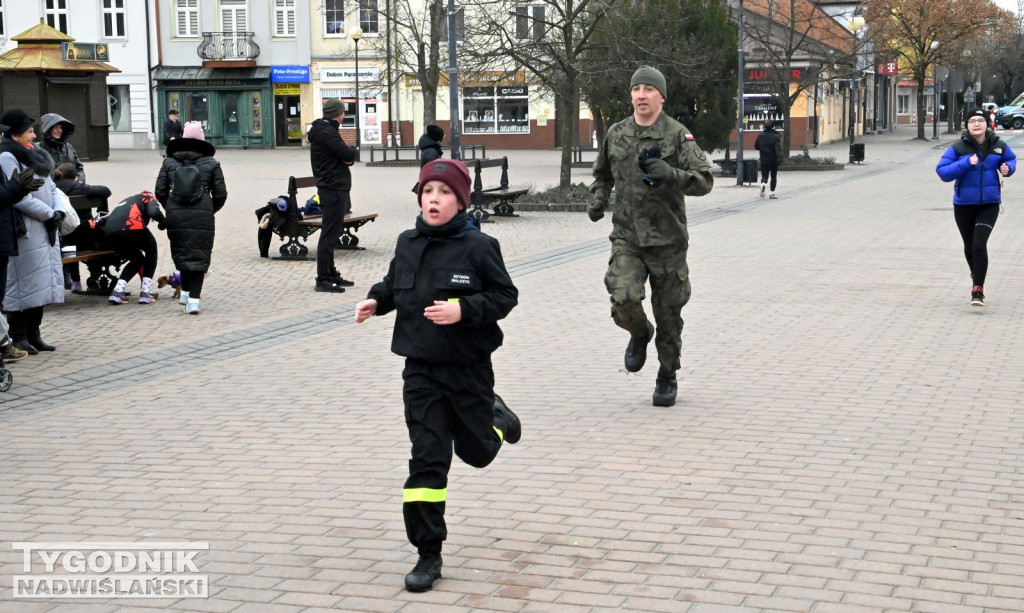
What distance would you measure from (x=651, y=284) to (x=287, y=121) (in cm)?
5231

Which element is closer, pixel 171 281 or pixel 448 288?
pixel 448 288

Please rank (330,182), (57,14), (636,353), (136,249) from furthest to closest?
1. (57,14)
2. (330,182)
3. (136,249)
4. (636,353)

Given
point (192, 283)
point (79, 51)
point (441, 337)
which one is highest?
point (79, 51)

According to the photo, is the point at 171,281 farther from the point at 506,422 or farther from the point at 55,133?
the point at 506,422

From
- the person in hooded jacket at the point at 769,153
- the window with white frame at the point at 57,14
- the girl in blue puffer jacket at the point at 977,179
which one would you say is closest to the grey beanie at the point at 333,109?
the girl in blue puffer jacket at the point at 977,179

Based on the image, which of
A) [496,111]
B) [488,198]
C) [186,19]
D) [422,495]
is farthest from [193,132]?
[186,19]

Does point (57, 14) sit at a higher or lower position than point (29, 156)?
higher

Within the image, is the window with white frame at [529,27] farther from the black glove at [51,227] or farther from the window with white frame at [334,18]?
the window with white frame at [334,18]

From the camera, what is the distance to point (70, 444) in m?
6.76

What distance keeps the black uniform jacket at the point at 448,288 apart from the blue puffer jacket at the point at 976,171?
23.7 ft

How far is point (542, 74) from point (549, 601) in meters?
20.8

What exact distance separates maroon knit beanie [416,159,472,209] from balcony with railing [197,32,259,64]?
54.1 m

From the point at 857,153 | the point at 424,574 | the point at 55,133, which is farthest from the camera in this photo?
the point at 857,153

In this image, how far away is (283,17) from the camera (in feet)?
187
